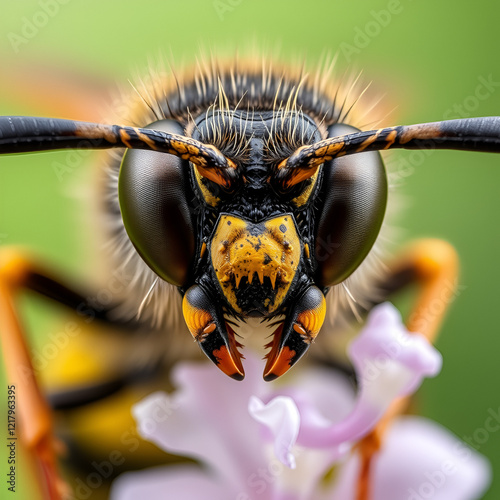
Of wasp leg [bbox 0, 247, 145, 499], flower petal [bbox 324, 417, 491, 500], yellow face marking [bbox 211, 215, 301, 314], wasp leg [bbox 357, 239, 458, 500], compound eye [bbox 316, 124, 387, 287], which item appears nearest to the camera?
yellow face marking [bbox 211, 215, 301, 314]

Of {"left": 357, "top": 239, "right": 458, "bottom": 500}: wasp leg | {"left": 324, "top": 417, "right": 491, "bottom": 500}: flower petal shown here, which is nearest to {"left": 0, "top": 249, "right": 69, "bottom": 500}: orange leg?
{"left": 324, "top": 417, "right": 491, "bottom": 500}: flower petal

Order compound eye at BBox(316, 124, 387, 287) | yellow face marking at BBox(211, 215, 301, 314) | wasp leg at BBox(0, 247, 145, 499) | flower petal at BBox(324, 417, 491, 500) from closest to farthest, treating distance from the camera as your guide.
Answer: yellow face marking at BBox(211, 215, 301, 314)
compound eye at BBox(316, 124, 387, 287)
wasp leg at BBox(0, 247, 145, 499)
flower petal at BBox(324, 417, 491, 500)

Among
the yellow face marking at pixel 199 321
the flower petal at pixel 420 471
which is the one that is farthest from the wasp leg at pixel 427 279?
the yellow face marking at pixel 199 321

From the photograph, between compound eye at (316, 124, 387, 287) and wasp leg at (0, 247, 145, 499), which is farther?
wasp leg at (0, 247, 145, 499)

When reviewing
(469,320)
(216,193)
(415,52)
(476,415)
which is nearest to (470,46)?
(415,52)

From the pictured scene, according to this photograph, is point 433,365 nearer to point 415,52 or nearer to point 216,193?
point 216,193

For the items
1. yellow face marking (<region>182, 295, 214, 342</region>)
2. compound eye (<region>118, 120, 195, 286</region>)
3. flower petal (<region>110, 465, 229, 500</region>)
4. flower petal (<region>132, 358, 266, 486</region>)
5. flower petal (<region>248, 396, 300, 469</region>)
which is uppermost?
compound eye (<region>118, 120, 195, 286</region>)

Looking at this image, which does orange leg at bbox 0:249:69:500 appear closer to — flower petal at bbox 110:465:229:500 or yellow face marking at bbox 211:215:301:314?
flower petal at bbox 110:465:229:500

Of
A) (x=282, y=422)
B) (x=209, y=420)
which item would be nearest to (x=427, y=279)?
(x=209, y=420)
